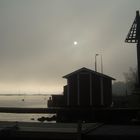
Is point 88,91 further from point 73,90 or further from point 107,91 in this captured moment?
point 107,91

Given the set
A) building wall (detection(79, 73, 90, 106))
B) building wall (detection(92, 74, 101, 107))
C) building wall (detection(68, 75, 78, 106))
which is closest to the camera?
building wall (detection(92, 74, 101, 107))

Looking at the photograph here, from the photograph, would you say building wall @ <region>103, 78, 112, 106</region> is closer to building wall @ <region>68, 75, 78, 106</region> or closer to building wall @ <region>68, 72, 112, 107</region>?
building wall @ <region>68, 72, 112, 107</region>

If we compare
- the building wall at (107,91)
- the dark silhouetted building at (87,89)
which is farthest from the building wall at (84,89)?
the building wall at (107,91)

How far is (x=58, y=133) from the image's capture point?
16609 mm

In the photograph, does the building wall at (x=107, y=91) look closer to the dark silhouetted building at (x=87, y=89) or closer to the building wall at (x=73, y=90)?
the dark silhouetted building at (x=87, y=89)

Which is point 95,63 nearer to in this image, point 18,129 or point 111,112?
point 111,112

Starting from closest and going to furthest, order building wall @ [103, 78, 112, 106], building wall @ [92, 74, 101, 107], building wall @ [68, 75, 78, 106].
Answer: building wall @ [92, 74, 101, 107]
building wall @ [103, 78, 112, 106]
building wall @ [68, 75, 78, 106]

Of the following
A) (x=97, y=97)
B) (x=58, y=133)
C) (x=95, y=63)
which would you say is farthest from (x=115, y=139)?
(x=95, y=63)

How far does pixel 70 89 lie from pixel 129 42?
34.9 ft

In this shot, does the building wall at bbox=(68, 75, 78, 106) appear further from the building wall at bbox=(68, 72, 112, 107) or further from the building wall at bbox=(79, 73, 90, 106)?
the building wall at bbox=(79, 73, 90, 106)

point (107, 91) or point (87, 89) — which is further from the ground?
point (87, 89)

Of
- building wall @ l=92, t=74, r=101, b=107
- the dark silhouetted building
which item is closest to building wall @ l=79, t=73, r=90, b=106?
the dark silhouetted building

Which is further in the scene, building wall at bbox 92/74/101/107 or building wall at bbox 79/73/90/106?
building wall at bbox 79/73/90/106

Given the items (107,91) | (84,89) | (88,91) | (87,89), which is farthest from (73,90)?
(107,91)
